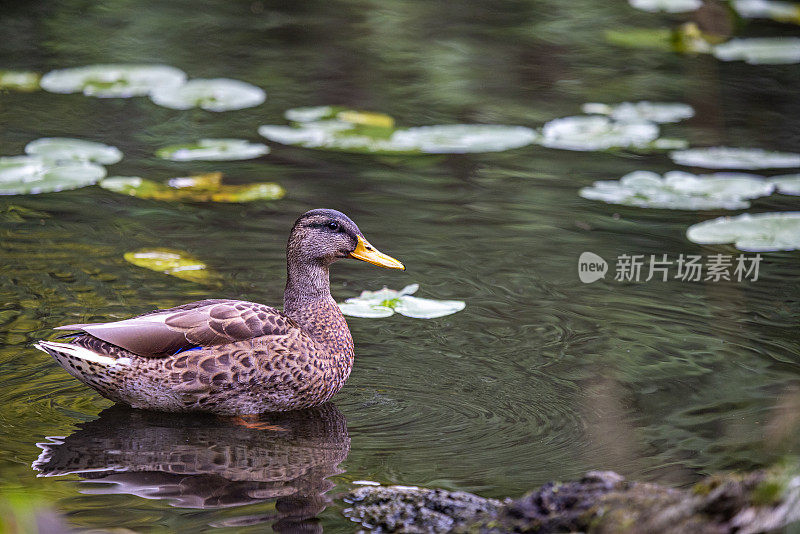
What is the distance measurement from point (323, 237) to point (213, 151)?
3228 millimetres

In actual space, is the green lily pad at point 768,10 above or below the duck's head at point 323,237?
above

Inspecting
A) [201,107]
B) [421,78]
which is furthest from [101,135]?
[421,78]

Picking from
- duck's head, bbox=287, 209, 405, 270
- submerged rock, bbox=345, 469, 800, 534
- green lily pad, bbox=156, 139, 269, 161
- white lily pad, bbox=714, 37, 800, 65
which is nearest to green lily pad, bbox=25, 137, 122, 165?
green lily pad, bbox=156, 139, 269, 161

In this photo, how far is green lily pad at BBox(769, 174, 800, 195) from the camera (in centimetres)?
789

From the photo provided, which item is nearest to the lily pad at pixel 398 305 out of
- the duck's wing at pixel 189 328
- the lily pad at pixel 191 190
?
the duck's wing at pixel 189 328

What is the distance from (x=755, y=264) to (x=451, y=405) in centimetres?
286

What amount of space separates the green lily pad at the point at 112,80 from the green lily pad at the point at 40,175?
1.98 meters

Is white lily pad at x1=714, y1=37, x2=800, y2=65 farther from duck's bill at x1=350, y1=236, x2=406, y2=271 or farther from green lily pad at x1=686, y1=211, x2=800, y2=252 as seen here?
duck's bill at x1=350, y1=236, x2=406, y2=271

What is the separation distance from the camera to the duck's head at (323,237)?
5543 millimetres

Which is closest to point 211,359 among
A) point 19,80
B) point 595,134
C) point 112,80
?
point 595,134

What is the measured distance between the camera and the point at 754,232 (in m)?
7.12

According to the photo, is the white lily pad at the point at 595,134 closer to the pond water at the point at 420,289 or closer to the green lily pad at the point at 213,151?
the pond water at the point at 420,289

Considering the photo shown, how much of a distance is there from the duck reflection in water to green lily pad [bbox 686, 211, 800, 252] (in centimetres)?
316

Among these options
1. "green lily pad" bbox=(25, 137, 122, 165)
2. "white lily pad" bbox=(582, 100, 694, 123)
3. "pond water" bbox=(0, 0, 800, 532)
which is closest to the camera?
"pond water" bbox=(0, 0, 800, 532)
